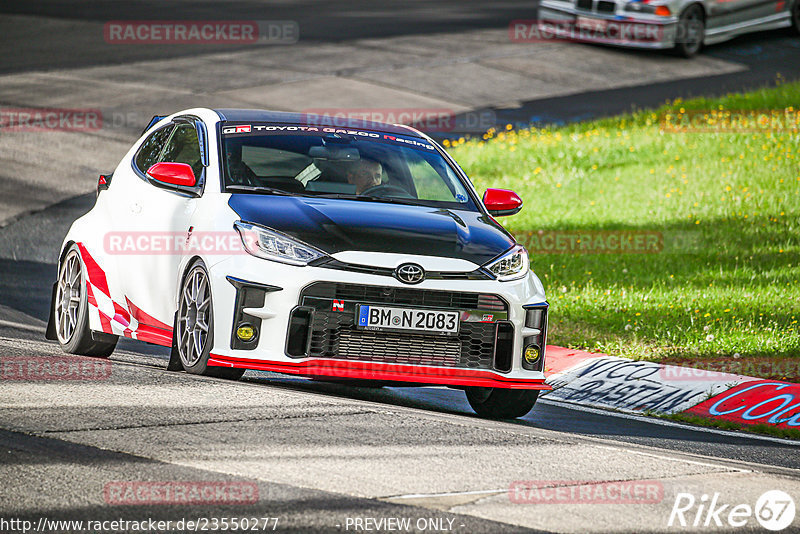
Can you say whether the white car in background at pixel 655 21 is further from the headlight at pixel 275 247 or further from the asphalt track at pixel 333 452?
the headlight at pixel 275 247

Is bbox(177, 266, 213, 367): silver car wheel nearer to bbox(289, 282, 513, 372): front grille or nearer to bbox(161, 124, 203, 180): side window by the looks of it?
bbox(289, 282, 513, 372): front grille

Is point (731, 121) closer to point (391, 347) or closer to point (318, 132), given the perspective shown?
point (318, 132)

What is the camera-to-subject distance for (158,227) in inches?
330

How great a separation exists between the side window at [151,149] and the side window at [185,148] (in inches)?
3.8

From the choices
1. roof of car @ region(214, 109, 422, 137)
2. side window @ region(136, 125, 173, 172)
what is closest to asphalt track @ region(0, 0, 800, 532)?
side window @ region(136, 125, 173, 172)

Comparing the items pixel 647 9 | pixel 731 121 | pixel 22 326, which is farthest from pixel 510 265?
pixel 647 9

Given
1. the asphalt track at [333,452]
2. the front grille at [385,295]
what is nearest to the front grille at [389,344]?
the front grille at [385,295]

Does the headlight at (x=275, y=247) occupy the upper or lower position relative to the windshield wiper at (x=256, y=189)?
lower

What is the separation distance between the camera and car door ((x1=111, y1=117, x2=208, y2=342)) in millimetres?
8148

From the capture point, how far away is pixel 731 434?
8.82 m

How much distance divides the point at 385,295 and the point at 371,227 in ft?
1.57

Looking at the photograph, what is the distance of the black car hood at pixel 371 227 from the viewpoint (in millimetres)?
7488

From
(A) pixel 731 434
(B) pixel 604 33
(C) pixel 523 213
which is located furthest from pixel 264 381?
(B) pixel 604 33

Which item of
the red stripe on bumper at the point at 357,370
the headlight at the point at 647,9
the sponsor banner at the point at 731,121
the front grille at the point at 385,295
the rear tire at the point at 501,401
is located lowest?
the rear tire at the point at 501,401
